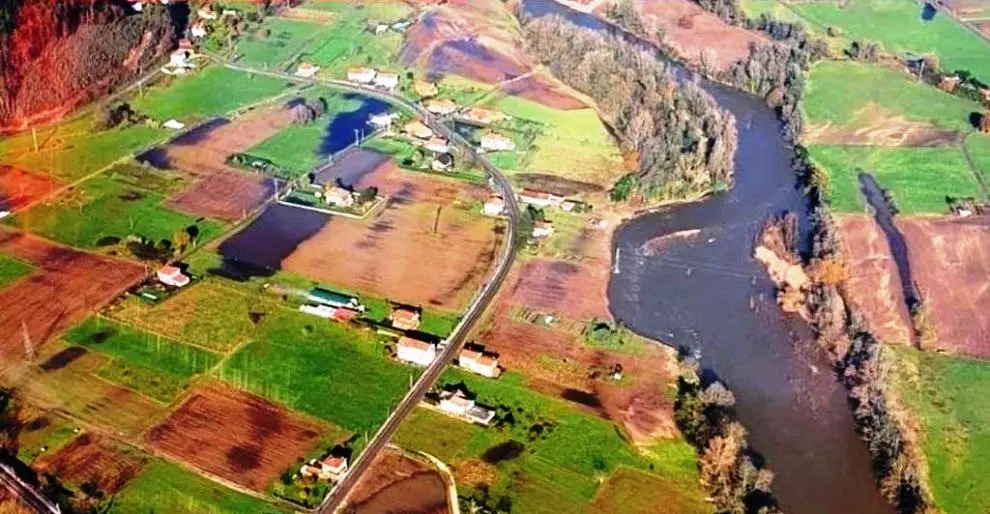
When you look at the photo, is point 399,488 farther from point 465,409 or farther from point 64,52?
point 64,52

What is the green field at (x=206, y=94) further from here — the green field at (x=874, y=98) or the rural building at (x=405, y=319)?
the green field at (x=874, y=98)

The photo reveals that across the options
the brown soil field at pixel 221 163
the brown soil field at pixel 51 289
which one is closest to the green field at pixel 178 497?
the brown soil field at pixel 51 289

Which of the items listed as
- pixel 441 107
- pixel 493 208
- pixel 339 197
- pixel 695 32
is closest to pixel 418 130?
pixel 441 107

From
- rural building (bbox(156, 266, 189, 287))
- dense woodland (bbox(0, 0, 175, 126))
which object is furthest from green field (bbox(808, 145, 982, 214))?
dense woodland (bbox(0, 0, 175, 126))

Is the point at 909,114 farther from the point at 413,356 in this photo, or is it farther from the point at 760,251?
the point at 413,356

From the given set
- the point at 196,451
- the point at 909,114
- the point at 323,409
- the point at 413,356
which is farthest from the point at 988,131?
the point at 196,451

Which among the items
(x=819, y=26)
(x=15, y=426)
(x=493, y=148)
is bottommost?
(x=15, y=426)
